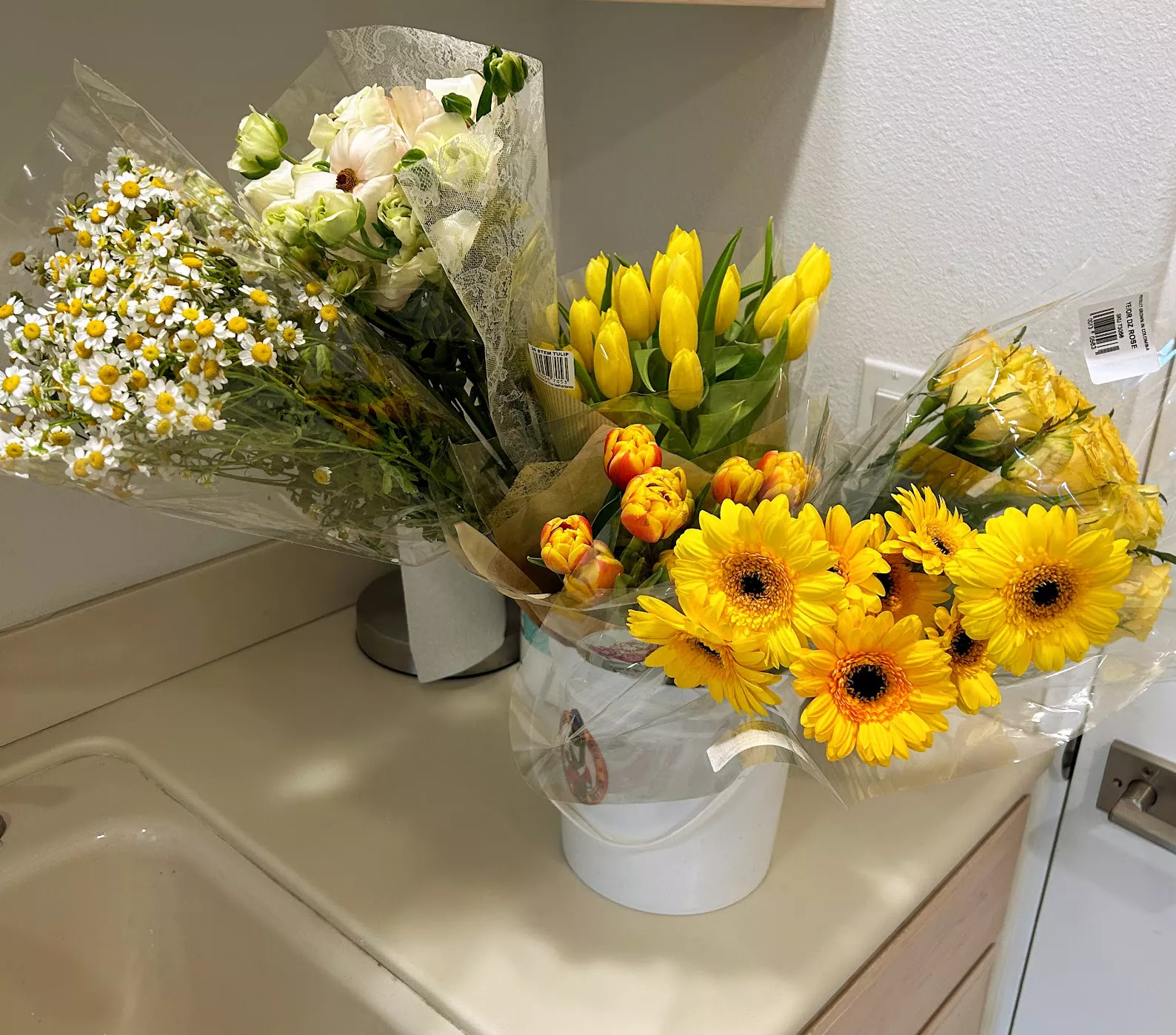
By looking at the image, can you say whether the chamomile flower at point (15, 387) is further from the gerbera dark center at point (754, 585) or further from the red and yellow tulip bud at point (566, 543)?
the gerbera dark center at point (754, 585)

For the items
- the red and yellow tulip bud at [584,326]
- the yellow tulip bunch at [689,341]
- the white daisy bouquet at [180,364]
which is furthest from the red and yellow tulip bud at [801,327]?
the white daisy bouquet at [180,364]

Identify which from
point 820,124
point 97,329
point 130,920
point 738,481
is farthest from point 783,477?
point 130,920

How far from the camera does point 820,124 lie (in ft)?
2.80

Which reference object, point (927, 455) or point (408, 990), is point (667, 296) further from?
point (408, 990)

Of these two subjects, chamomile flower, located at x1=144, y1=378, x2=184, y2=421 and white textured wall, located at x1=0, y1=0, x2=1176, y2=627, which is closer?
chamomile flower, located at x1=144, y1=378, x2=184, y2=421

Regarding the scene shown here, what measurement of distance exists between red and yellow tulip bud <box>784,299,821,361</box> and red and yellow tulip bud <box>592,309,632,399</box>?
10cm

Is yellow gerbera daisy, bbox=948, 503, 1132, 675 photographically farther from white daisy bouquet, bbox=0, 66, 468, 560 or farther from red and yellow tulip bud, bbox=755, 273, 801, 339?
white daisy bouquet, bbox=0, 66, 468, 560

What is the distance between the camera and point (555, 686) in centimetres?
59

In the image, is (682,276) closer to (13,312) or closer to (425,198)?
(425,198)

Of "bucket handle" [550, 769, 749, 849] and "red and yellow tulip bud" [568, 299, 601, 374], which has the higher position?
"red and yellow tulip bud" [568, 299, 601, 374]

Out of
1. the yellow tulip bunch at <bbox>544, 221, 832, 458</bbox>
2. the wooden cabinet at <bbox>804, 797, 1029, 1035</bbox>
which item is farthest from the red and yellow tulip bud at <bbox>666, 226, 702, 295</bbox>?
the wooden cabinet at <bbox>804, 797, 1029, 1035</bbox>

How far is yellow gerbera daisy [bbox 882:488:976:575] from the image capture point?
0.47 m

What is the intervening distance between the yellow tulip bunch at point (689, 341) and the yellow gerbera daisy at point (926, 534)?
0.12 metres

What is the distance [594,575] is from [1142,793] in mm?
628
